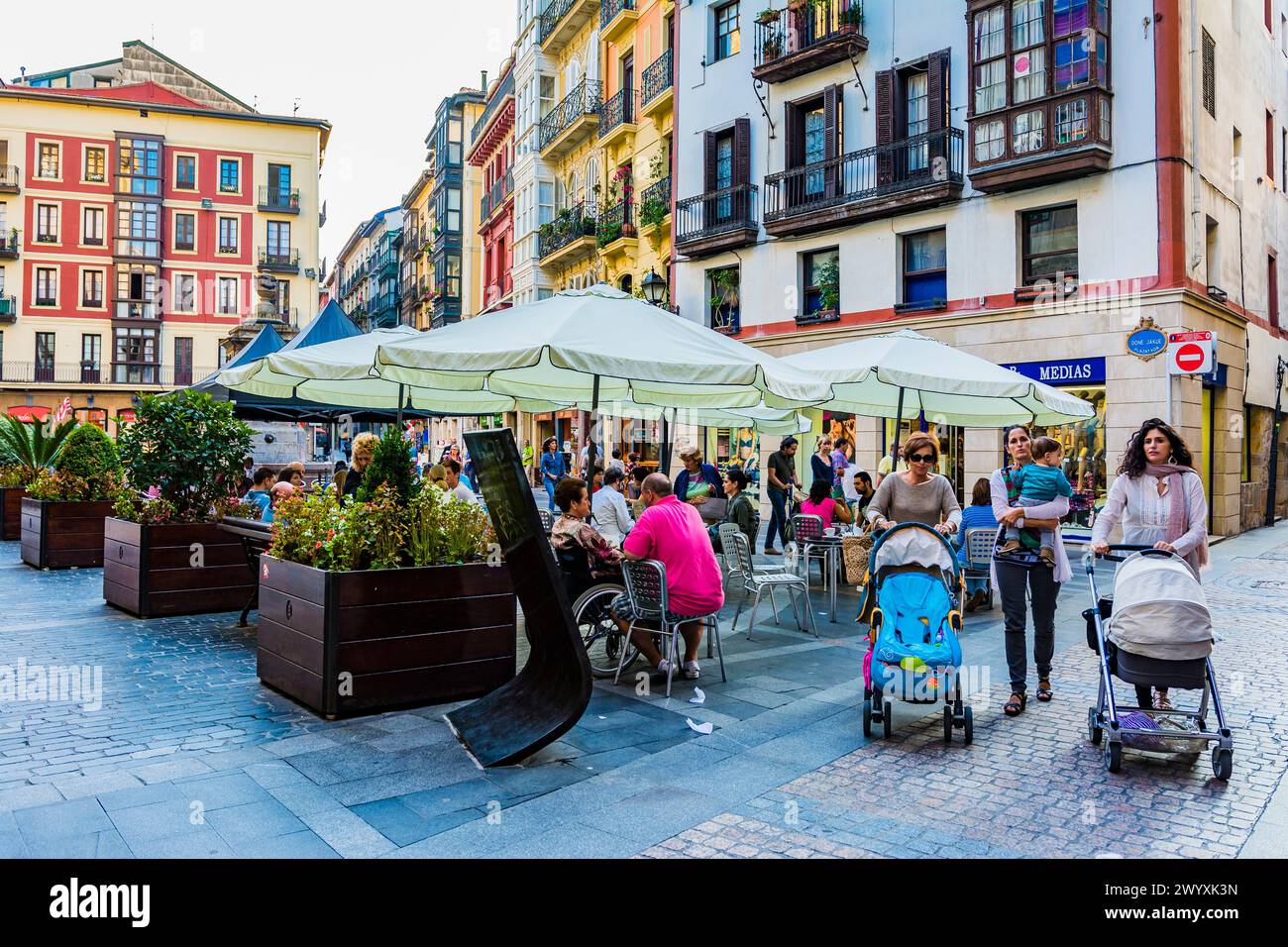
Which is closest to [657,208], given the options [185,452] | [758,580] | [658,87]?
[658,87]

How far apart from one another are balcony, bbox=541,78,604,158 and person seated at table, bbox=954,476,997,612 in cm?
2805

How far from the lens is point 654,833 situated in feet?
13.5

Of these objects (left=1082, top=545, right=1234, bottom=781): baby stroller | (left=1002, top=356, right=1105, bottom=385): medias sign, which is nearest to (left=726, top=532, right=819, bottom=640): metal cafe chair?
(left=1082, top=545, right=1234, bottom=781): baby stroller

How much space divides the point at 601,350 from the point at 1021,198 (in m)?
14.6

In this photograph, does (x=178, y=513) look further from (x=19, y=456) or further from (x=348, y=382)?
(x=19, y=456)

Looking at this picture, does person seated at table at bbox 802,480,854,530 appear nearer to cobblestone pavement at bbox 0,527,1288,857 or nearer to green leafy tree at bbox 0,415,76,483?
cobblestone pavement at bbox 0,527,1288,857

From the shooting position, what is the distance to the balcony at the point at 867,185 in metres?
19.8

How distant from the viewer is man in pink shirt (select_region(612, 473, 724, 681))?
22.6ft

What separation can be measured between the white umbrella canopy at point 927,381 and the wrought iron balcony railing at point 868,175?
335 inches

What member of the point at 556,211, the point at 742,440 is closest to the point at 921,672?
the point at 742,440

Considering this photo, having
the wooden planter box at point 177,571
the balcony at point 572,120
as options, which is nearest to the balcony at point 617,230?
the balcony at point 572,120

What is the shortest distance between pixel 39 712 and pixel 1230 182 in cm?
→ 2247

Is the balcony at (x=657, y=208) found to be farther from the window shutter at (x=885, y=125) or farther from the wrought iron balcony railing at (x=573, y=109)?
the window shutter at (x=885, y=125)
